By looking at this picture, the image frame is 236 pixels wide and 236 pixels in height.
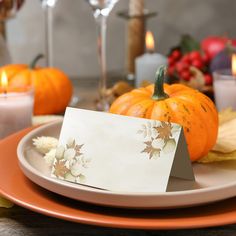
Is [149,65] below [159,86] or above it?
below

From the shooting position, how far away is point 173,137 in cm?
46

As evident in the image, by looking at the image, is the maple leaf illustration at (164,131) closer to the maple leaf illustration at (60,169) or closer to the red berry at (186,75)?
the maple leaf illustration at (60,169)

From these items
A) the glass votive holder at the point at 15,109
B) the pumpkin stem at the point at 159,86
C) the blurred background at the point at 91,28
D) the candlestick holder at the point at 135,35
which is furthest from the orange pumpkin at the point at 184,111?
the blurred background at the point at 91,28

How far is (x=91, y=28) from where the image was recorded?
1.41 m

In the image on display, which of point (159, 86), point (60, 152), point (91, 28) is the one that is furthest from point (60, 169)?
point (91, 28)

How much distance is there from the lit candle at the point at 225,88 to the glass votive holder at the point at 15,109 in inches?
11.9

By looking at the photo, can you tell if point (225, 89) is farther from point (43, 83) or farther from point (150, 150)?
point (150, 150)

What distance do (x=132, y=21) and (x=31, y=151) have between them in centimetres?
71

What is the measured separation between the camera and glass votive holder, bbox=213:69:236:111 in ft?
2.91

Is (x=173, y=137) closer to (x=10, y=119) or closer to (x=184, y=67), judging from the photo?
(x=10, y=119)

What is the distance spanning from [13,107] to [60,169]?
0.95 ft

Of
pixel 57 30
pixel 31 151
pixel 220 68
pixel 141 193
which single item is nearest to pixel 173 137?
pixel 141 193

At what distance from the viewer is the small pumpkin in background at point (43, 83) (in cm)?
94

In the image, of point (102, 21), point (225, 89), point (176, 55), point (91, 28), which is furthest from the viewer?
point (91, 28)
